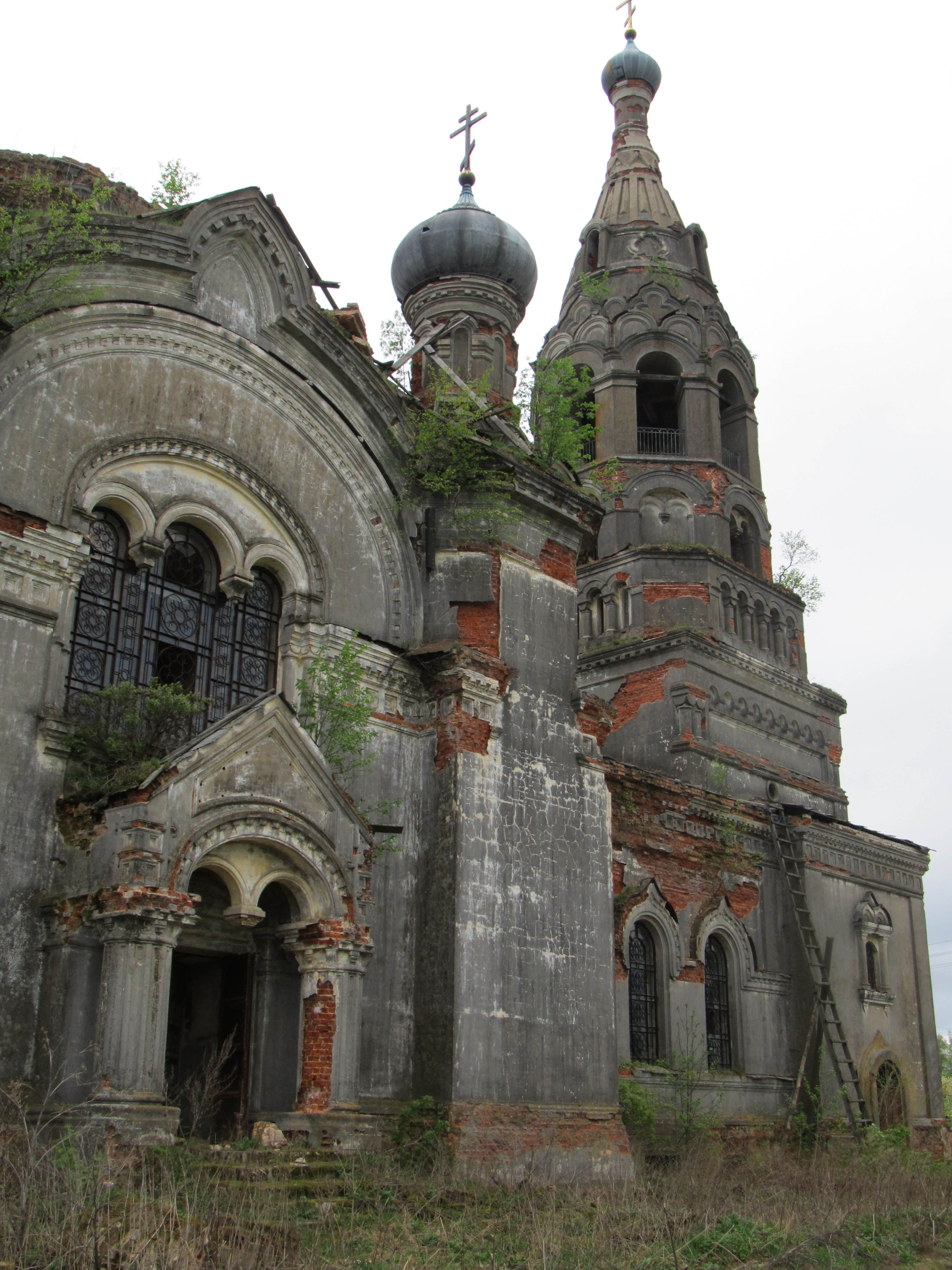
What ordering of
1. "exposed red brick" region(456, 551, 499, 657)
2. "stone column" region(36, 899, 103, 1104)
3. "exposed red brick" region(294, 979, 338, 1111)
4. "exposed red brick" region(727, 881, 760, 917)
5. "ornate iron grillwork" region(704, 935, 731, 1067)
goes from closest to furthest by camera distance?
"stone column" region(36, 899, 103, 1104) < "exposed red brick" region(294, 979, 338, 1111) < "exposed red brick" region(456, 551, 499, 657) < "ornate iron grillwork" region(704, 935, 731, 1067) < "exposed red brick" region(727, 881, 760, 917)

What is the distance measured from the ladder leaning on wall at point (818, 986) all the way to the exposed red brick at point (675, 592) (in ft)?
20.0

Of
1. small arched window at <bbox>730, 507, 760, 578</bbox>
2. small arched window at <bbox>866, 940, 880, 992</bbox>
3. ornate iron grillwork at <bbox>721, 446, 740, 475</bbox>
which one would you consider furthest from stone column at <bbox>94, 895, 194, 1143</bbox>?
ornate iron grillwork at <bbox>721, 446, 740, 475</bbox>

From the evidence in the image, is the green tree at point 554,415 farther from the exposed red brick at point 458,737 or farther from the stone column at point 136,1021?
the stone column at point 136,1021

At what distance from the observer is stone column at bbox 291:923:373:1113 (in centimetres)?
1013

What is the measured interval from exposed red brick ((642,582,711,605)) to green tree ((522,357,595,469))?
977 cm

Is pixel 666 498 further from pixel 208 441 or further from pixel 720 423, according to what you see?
pixel 208 441

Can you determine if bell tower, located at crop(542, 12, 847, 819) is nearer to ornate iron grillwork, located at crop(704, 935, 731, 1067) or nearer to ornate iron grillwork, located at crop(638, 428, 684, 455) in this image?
ornate iron grillwork, located at crop(638, 428, 684, 455)

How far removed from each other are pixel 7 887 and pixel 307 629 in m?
3.62

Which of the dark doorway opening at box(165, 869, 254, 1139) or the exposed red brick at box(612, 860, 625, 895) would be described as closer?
the dark doorway opening at box(165, 869, 254, 1139)

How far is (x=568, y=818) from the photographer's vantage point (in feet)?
41.7

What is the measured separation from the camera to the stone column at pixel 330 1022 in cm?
1013

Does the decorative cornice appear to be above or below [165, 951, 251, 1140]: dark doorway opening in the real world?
above

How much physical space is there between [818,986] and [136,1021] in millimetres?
10909

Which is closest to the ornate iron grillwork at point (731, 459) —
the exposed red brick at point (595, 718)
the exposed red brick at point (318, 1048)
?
the exposed red brick at point (595, 718)
